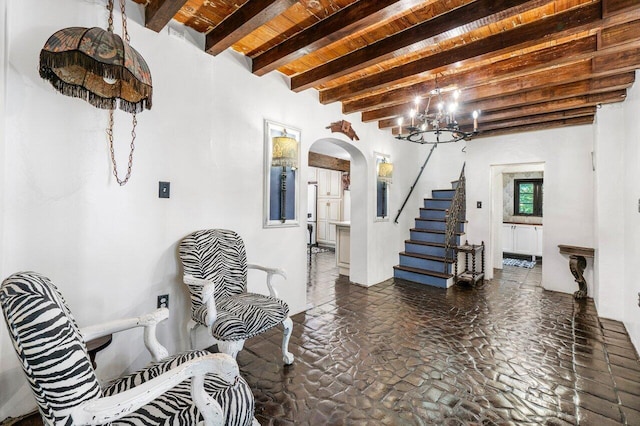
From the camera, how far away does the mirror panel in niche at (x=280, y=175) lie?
3008mm

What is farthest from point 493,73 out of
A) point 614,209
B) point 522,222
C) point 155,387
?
point 522,222

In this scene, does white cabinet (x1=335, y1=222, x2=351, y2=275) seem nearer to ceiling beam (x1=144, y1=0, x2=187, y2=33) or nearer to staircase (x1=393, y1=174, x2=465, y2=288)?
staircase (x1=393, y1=174, x2=465, y2=288)

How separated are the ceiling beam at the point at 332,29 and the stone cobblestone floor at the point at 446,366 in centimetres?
265

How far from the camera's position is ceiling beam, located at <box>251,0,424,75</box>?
191 cm

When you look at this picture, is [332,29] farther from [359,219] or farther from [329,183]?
[329,183]

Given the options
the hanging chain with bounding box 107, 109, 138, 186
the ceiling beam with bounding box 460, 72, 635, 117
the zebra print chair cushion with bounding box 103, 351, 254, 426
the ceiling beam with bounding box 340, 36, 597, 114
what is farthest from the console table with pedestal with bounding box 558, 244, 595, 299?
the hanging chain with bounding box 107, 109, 138, 186

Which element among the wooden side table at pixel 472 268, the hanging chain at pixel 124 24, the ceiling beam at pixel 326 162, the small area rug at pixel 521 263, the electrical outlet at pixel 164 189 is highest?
the hanging chain at pixel 124 24

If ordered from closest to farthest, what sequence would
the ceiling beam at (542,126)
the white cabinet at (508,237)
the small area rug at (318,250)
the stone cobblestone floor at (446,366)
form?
the stone cobblestone floor at (446,366)
the ceiling beam at (542,126)
the white cabinet at (508,237)
the small area rug at (318,250)

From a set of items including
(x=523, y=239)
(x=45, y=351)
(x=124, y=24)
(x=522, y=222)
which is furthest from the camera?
(x=522, y=222)

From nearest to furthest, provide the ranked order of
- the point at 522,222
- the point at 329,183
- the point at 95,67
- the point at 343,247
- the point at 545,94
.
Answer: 1. the point at 95,67
2. the point at 545,94
3. the point at 343,247
4. the point at 522,222
5. the point at 329,183

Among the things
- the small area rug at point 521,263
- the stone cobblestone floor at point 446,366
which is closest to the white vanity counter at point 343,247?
the stone cobblestone floor at point 446,366

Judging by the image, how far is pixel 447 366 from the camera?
2.34m

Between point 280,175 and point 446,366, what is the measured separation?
242cm

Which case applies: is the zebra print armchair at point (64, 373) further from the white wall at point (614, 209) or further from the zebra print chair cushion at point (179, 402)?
the white wall at point (614, 209)
